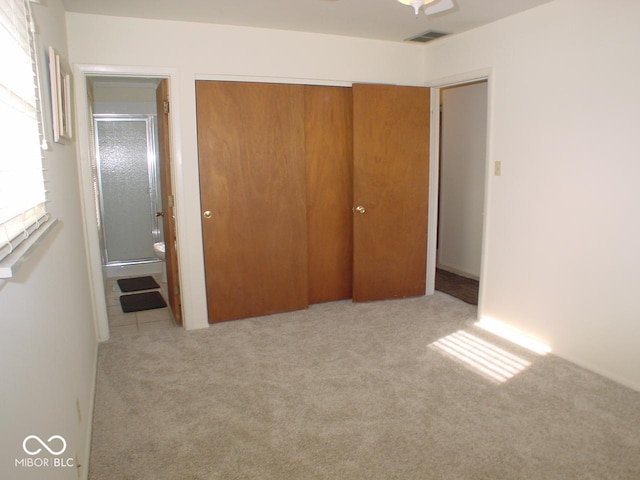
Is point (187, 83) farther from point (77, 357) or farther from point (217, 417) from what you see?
point (217, 417)

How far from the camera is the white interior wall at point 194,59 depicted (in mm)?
3172

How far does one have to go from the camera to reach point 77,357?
2.17 metres

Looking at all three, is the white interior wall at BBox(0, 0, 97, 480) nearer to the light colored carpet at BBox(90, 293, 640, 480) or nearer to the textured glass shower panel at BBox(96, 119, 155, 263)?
the light colored carpet at BBox(90, 293, 640, 480)

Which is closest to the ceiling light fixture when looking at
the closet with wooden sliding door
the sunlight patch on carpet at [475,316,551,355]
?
the closet with wooden sliding door

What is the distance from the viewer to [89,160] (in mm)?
3238

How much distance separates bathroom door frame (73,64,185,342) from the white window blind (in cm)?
155

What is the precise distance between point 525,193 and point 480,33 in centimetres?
130

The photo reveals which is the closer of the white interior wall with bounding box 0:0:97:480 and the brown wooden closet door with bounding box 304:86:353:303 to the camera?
the white interior wall with bounding box 0:0:97:480

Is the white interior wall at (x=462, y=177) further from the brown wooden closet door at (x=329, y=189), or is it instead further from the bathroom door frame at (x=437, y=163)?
the brown wooden closet door at (x=329, y=189)

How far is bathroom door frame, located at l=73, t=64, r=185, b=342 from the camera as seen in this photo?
316 cm

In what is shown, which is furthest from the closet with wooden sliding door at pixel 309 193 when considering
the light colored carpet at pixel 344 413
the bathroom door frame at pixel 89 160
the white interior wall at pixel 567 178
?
the white interior wall at pixel 567 178

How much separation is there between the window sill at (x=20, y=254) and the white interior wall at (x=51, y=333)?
0.17 feet

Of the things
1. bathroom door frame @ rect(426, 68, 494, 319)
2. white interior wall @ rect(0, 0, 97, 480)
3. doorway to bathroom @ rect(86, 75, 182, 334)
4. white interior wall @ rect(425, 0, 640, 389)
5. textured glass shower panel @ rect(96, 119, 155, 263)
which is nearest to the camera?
Result: white interior wall @ rect(0, 0, 97, 480)

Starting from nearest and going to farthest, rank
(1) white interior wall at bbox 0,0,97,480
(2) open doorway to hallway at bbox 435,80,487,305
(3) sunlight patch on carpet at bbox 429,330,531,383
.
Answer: (1) white interior wall at bbox 0,0,97,480 < (3) sunlight patch on carpet at bbox 429,330,531,383 < (2) open doorway to hallway at bbox 435,80,487,305
